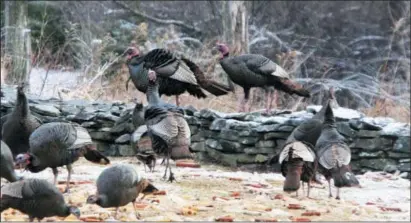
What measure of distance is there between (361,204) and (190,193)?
5.74 feet

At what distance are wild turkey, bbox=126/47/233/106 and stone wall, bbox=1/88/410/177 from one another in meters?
0.88

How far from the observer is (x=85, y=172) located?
984cm

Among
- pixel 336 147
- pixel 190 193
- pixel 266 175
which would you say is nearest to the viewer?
pixel 190 193

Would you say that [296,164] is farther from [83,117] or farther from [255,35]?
[255,35]

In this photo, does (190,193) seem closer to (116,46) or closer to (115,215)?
(115,215)

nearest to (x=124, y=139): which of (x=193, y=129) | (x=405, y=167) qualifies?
(x=193, y=129)

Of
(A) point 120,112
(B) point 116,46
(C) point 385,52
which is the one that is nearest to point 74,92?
(A) point 120,112

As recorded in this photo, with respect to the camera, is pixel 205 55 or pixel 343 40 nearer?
pixel 205 55

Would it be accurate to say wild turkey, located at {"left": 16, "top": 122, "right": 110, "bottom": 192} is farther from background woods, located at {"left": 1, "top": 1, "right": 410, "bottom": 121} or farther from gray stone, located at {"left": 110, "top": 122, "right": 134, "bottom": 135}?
background woods, located at {"left": 1, "top": 1, "right": 410, "bottom": 121}

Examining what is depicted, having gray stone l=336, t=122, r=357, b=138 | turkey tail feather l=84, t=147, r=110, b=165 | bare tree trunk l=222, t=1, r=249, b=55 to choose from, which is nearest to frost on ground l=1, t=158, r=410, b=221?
turkey tail feather l=84, t=147, r=110, b=165

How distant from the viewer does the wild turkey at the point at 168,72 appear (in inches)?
427

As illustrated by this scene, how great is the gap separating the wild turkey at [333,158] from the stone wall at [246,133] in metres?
2.18

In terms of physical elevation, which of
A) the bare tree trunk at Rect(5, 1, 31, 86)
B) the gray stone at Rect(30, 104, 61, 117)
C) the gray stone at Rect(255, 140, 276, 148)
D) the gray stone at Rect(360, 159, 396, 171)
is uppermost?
the bare tree trunk at Rect(5, 1, 31, 86)

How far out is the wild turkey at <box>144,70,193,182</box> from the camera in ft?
29.1
